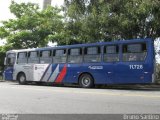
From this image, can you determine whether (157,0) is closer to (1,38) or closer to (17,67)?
(17,67)

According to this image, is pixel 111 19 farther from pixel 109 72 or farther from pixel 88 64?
pixel 109 72

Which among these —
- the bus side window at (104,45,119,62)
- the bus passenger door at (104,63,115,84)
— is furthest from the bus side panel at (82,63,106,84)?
the bus side window at (104,45,119,62)

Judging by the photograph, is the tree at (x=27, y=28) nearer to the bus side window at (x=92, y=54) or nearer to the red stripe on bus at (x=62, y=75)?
the red stripe on bus at (x=62, y=75)

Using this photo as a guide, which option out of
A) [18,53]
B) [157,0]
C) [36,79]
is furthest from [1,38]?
[157,0]

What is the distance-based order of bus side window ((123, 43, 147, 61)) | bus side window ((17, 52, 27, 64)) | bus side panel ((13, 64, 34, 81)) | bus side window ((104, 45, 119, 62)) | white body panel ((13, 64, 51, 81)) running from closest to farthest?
1. bus side window ((123, 43, 147, 61))
2. bus side window ((104, 45, 119, 62))
3. white body panel ((13, 64, 51, 81))
4. bus side panel ((13, 64, 34, 81))
5. bus side window ((17, 52, 27, 64))

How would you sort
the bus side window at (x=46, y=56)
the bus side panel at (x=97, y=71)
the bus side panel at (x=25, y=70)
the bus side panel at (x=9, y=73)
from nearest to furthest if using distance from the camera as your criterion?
the bus side panel at (x=97, y=71), the bus side window at (x=46, y=56), the bus side panel at (x=25, y=70), the bus side panel at (x=9, y=73)

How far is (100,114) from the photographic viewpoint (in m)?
9.45

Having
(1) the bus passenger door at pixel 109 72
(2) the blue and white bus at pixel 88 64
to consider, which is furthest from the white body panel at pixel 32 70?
(1) the bus passenger door at pixel 109 72

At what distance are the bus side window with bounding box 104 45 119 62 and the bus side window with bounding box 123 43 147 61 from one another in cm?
53

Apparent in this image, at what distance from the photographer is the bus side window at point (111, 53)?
18734 millimetres

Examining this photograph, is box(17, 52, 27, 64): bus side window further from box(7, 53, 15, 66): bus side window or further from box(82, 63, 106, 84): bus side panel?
box(82, 63, 106, 84): bus side panel

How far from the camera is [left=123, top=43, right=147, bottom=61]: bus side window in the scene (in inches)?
693

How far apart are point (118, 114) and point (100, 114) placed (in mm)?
505

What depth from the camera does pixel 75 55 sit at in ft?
68.4
